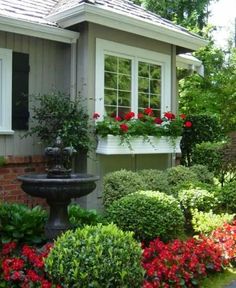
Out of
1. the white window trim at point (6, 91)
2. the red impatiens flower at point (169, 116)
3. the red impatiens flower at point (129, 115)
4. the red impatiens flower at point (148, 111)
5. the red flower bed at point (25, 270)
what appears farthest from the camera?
the red impatiens flower at point (169, 116)

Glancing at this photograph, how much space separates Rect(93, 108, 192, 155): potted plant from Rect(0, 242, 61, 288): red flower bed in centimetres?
342

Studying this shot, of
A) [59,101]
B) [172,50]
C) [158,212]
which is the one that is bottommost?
[158,212]

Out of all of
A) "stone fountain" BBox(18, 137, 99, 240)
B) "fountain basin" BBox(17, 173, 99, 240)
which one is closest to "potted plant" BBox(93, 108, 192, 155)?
"stone fountain" BBox(18, 137, 99, 240)

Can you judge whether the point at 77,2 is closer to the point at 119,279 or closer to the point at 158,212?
the point at 158,212

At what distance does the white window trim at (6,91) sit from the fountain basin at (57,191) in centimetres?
273

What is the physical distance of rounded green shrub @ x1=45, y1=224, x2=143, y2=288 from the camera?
3.90 m

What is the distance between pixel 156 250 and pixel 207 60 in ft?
47.3

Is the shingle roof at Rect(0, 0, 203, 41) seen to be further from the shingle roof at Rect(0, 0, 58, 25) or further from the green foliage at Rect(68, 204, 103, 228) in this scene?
the green foliage at Rect(68, 204, 103, 228)

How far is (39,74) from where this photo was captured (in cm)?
813

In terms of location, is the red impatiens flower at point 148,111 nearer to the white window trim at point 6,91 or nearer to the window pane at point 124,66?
the window pane at point 124,66

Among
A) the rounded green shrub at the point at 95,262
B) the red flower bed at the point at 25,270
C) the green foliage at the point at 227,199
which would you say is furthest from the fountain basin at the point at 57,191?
the green foliage at the point at 227,199

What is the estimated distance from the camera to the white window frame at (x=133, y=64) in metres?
8.12

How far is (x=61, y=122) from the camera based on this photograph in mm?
7531

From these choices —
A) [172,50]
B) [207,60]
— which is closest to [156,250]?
[172,50]
